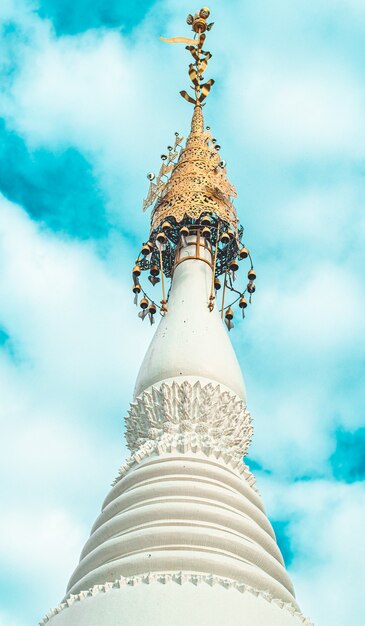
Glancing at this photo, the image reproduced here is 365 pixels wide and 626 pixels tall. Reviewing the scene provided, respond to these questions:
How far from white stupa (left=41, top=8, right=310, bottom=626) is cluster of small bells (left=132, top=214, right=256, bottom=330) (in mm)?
23

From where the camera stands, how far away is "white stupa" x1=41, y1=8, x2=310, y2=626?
8.34 metres

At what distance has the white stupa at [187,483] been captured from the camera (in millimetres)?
8336

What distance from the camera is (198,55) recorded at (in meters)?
17.7

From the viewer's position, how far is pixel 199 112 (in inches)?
691

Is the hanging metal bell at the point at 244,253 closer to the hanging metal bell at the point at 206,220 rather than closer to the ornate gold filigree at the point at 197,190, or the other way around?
the ornate gold filigree at the point at 197,190

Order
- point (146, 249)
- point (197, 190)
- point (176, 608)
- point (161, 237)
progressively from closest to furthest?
1. point (176, 608)
2. point (161, 237)
3. point (146, 249)
4. point (197, 190)

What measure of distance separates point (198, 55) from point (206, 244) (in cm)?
486

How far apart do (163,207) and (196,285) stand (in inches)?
75.7

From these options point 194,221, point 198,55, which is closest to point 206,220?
point 194,221

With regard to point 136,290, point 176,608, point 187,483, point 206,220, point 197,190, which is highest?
point 197,190

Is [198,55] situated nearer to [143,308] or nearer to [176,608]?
[143,308]

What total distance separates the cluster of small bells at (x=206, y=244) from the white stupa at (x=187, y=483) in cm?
2

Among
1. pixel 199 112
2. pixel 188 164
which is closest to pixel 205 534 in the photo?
pixel 188 164

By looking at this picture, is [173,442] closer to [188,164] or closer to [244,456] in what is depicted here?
[244,456]
